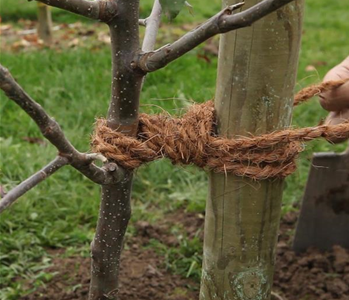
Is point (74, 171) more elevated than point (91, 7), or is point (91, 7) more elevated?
point (91, 7)

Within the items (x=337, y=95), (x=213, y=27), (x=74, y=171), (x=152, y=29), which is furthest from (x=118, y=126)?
(x=74, y=171)

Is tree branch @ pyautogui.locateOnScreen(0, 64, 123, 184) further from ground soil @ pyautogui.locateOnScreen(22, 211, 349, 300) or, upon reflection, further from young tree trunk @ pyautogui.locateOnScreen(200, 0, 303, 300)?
ground soil @ pyautogui.locateOnScreen(22, 211, 349, 300)

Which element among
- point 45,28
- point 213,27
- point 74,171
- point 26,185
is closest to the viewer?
point 213,27

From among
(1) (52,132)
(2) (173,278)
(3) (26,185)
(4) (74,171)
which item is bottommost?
(2) (173,278)

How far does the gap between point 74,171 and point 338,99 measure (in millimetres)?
1589

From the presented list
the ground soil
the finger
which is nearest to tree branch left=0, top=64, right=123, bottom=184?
the finger

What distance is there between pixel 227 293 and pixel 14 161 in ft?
5.32

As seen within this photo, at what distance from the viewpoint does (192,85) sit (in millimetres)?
4059

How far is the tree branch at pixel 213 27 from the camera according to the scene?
1101 mm

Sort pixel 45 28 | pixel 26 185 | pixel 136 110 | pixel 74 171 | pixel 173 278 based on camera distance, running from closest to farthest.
Answer: pixel 26 185 < pixel 136 110 < pixel 173 278 < pixel 74 171 < pixel 45 28

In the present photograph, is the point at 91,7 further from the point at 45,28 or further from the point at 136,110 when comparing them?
the point at 45,28

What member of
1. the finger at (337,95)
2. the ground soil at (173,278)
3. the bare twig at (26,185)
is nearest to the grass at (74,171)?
the ground soil at (173,278)

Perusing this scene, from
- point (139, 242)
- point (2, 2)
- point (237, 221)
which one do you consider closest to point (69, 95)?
point (139, 242)

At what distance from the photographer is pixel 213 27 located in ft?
3.80
